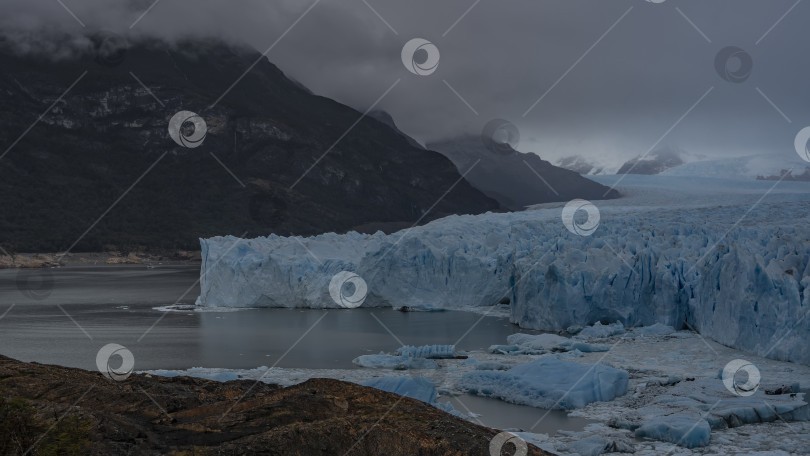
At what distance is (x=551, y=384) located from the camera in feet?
35.1

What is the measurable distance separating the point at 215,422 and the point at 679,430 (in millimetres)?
5645

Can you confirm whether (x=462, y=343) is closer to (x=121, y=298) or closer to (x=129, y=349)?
(x=129, y=349)

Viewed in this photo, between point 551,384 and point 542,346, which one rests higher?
point 542,346

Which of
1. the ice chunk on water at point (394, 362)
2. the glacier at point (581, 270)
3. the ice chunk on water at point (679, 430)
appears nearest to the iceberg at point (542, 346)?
the ice chunk on water at point (394, 362)

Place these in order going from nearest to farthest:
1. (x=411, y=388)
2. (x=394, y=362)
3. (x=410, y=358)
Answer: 1. (x=411, y=388)
2. (x=410, y=358)
3. (x=394, y=362)

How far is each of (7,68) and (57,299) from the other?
70.8m

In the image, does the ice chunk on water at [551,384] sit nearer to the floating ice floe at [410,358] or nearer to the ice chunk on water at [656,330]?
the floating ice floe at [410,358]

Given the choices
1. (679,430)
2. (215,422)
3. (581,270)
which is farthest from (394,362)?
(215,422)

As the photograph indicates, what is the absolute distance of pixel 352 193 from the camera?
9869cm

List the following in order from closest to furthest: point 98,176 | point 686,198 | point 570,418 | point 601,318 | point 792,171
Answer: point 570,418 → point 601,318 → point 686,198 → point 792,171 → point 98,176

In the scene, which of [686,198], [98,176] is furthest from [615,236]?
[98,176]

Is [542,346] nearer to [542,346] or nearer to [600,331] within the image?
[542,346]

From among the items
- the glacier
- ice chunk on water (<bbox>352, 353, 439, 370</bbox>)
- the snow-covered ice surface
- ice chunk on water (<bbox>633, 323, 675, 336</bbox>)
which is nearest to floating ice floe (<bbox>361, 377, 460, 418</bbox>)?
the snow-covered ice surface

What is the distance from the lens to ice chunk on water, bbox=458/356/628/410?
1021 cm
